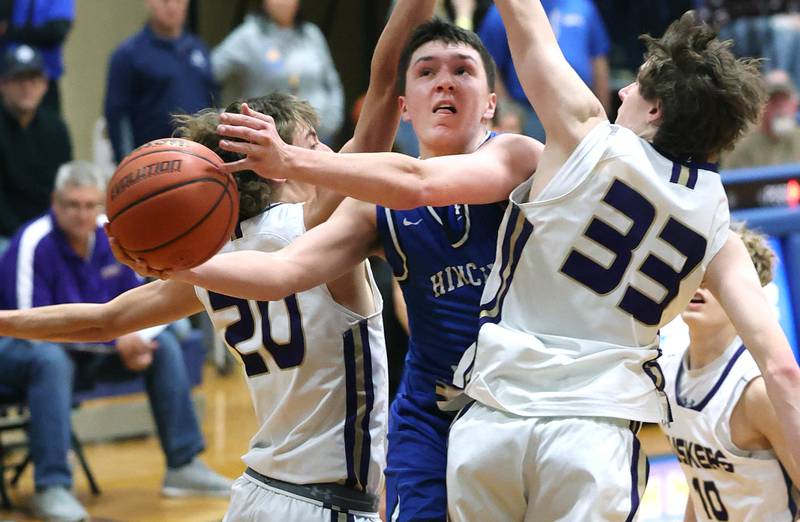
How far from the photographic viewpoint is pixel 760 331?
10.6 feet

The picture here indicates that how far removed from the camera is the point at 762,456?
4188mm

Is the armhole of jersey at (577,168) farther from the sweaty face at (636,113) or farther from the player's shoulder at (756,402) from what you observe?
the player's shoulder at (756,402)

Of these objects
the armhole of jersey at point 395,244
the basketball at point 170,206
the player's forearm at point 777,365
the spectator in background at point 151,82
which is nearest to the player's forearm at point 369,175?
the basketball at point 170,206

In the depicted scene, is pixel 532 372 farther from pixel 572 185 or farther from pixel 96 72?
pixel 96 72

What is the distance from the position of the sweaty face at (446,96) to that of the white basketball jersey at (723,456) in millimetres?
1393

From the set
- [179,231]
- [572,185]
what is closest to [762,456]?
[572,185]

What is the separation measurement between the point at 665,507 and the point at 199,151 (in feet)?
13.1

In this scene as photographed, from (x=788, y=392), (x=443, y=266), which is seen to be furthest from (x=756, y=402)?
(x=443, y=266)

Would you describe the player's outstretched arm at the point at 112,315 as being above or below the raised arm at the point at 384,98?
below

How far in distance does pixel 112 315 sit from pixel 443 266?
1.07 meters

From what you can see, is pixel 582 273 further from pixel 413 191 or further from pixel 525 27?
pixel 525 27

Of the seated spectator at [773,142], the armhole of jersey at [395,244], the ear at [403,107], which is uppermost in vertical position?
the seated spectator at [773,142]

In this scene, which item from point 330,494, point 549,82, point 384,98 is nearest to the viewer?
point 549,82

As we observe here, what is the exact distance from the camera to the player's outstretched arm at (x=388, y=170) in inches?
113
